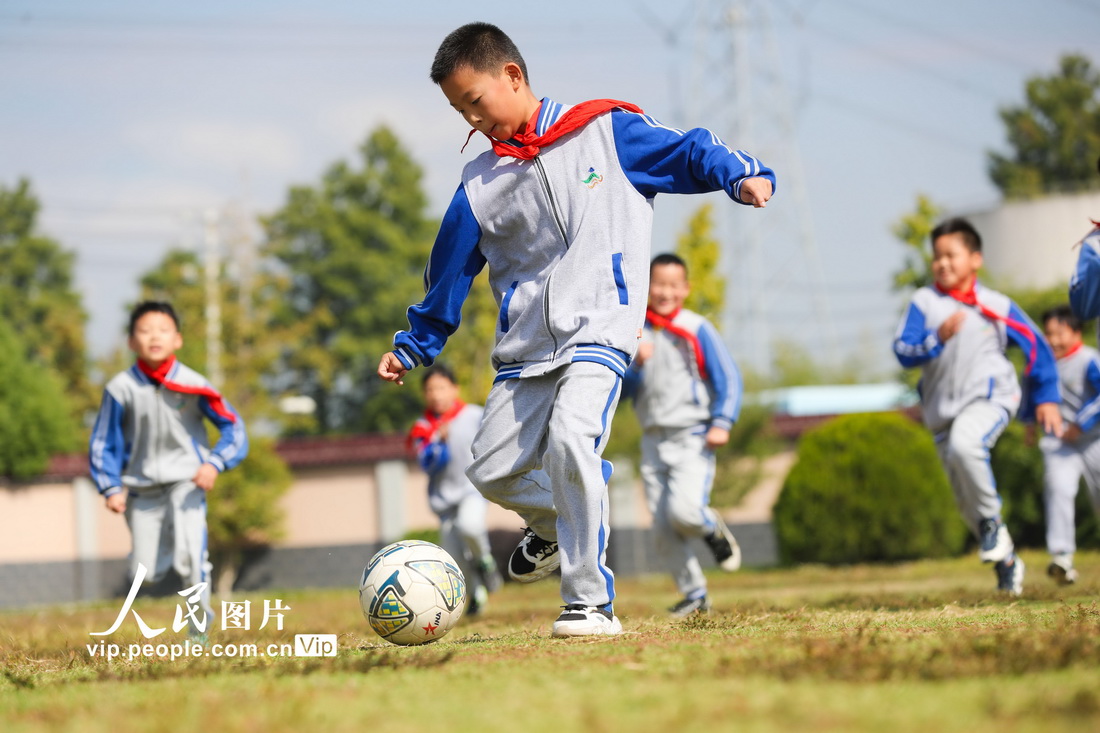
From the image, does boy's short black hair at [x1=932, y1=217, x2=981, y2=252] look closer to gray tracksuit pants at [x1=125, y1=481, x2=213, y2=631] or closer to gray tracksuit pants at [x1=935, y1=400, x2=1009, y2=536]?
gray tracksuit pants at [x1=935, y1=400, x2=1009, y2=536]

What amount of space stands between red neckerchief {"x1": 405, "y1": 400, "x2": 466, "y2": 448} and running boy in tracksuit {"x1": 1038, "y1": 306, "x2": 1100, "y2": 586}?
5.09 m

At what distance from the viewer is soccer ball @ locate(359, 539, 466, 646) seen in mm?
5406

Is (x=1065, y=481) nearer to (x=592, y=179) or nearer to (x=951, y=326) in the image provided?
(x=951, y=326)

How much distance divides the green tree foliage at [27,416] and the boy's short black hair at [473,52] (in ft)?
78.9

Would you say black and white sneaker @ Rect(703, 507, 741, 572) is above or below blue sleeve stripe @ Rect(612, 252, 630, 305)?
below

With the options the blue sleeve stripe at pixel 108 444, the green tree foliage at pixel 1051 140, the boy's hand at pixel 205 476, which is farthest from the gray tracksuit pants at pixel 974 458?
the green tree foliage at pixel 1051 140

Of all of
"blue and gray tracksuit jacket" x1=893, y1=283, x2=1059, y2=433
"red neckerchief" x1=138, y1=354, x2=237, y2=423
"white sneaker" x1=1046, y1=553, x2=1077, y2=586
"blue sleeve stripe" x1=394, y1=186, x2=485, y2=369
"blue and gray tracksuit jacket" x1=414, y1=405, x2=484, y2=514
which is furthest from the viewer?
"blue and gray tracksuit jacket" x1=414, y1=405, x2=484, y2=514

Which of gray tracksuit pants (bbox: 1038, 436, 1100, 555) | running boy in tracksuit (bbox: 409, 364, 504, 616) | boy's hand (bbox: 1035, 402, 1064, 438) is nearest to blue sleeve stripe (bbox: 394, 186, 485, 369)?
boy's hand (bbox: 1035, 402, 1064, 438)

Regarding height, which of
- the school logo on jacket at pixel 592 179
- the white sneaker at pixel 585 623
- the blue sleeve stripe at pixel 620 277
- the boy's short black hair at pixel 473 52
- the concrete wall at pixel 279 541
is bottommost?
the concrete wall at pixel 279 541

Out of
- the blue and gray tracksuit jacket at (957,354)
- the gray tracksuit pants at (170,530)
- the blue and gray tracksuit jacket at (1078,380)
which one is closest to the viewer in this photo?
the gray tracksuit pants at (170,530)

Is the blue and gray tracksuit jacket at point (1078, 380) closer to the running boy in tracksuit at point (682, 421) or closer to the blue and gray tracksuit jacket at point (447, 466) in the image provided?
the running boy in tracksuit at point (682, 421)

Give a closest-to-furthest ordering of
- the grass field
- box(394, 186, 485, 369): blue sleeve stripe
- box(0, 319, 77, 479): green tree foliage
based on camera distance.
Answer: the grass field
box(394, 186, 485, 369): blue sleeve stripe
box(0, 319, 77, 479): green tree foliage

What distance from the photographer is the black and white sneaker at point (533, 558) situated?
6.05 meters

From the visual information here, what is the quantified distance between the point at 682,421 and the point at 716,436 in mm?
304
